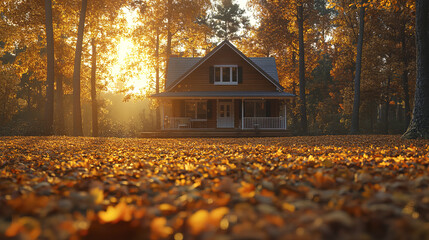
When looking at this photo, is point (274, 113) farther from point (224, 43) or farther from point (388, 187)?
point (388, 187)

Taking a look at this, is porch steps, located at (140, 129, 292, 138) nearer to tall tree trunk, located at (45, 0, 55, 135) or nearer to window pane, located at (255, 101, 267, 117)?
tall tree trunk, located at (45, 0, 55, 135)

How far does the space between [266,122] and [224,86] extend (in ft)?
14.8

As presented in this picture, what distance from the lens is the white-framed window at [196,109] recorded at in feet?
77.0

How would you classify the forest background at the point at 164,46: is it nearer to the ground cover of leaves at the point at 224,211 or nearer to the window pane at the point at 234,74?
the window pane at the point at 234,74

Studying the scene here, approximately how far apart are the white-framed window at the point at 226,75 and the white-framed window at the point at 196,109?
1.93 m

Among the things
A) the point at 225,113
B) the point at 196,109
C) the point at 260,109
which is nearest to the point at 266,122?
the point at 260,109

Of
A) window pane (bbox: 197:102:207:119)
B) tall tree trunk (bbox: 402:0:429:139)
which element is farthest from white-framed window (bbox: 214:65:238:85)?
tall tree trunk (bbox: 402:0:429:139)

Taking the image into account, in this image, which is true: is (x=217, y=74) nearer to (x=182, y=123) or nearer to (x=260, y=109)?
(x=260, y=109)

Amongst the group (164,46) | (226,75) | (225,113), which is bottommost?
(225,113)

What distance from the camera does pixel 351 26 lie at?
2539 centimetres

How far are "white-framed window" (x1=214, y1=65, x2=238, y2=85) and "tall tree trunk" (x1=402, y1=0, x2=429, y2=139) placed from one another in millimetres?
13609

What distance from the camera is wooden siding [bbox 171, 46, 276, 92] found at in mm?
22812

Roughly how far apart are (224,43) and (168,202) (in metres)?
21.0

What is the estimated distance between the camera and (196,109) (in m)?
23.6
